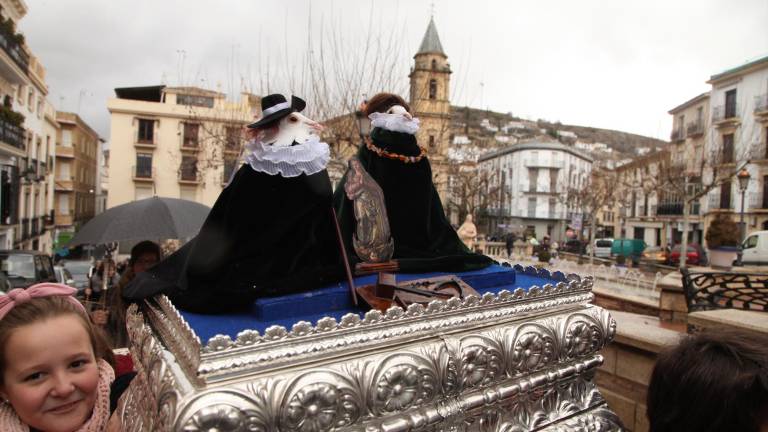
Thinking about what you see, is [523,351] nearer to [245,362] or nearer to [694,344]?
[694,344]

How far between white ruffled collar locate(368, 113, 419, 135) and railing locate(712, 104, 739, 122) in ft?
90.8

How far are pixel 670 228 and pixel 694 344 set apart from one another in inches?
1391

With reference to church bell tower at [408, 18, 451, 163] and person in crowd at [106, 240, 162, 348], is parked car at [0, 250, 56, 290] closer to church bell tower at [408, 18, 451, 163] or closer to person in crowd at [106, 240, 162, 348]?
person in crowd at [106, 240, 162, 348]

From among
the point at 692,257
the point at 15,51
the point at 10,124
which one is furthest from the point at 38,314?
the point at 692,257

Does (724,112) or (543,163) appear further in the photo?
(543,163)

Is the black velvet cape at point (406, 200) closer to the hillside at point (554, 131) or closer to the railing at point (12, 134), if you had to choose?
the railing at point (12, 134)

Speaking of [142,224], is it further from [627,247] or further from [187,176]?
[627,247]

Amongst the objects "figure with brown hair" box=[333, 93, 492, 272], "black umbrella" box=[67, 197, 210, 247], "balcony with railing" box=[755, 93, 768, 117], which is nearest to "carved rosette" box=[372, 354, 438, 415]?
"figure with brown hair" box=[333, 93, 492, 272]

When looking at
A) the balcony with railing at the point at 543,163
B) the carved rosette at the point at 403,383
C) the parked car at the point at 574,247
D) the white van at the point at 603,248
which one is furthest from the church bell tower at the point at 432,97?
the balcony with railing at the point at 543,163

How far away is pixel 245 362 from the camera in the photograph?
3.83 ft

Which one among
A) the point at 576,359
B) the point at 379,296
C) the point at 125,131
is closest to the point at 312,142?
the point at 379,296

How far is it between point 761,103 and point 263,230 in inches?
1144

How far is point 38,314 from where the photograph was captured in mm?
1154

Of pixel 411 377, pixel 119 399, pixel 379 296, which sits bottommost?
pixel 119 399
